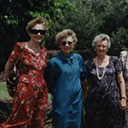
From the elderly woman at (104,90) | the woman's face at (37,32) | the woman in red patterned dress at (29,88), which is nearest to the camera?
the woman in red patterned dress at (29,88)

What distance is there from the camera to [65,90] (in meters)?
5.43

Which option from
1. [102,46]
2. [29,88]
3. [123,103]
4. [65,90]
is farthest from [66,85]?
[123,103]

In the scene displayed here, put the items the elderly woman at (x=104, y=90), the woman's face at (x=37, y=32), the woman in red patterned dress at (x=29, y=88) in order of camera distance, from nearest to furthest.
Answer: the woman in red patterned dress at (x=29, y=88) < the woman's face at (x=37, y=32) < the elderly woman at (x=104, y=90)

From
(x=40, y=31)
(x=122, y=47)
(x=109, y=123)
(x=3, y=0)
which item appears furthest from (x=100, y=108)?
(x=122, y=47)

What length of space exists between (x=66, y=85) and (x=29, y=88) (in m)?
0.60

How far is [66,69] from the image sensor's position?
5406 mm

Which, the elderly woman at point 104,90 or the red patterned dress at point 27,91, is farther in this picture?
the elderly woman at point 104,90

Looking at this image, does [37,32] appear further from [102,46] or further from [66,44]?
[102,46]

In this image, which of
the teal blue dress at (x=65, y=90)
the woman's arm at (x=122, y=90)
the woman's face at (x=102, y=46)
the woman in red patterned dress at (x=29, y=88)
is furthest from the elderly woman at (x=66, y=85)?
the woman's arm at (x=122, y=90)

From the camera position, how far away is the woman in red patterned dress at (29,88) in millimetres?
5246

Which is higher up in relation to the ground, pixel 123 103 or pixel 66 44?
pixel 66 44

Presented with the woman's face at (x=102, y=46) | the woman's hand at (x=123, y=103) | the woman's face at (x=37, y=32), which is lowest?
the woman's hand at (x=123, y=103)

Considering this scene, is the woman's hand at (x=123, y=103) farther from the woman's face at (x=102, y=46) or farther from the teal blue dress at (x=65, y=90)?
the woman's face at (x=102, y=46)

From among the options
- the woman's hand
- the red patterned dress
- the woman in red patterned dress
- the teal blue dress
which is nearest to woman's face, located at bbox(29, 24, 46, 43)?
the woman in red patterned dress
